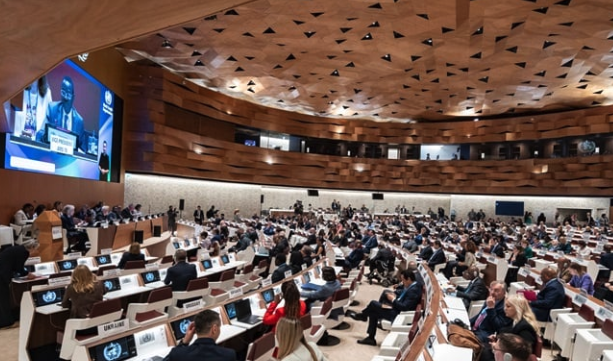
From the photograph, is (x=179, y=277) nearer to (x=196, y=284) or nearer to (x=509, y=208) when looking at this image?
(x=196, y=284)

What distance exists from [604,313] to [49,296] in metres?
6.80

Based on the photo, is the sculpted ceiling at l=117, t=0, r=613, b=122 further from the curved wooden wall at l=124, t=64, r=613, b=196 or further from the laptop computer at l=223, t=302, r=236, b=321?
the laptop computer at l=223, t=302, r=236, b=321

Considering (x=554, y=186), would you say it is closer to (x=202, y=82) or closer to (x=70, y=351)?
(x=202, y=82)

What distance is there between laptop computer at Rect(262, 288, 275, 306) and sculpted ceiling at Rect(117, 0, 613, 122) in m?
10.9

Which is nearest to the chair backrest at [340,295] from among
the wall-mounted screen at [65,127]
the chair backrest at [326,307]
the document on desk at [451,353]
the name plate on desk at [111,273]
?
the chair backrest at [326,307]

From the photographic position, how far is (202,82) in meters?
24.8

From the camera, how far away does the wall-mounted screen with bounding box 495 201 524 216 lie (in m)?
31.0

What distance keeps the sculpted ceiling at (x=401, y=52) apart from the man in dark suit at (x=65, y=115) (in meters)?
5.08

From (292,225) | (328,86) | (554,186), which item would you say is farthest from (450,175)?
(292,225)

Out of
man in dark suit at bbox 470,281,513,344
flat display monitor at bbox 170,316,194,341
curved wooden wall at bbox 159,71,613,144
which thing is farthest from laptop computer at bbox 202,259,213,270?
curved wooden wall at bbox 159,71,613,144

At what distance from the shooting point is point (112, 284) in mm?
6176

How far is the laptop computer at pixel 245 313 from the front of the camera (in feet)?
16.0

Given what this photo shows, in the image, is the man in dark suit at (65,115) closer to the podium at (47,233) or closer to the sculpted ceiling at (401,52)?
the podium at (47,233)

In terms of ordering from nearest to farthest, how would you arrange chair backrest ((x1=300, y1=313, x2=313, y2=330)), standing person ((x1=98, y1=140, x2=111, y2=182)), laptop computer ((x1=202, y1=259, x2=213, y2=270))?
chair backrest ((x1=300, y1=313, x2=313, y2=330))
laptop computer ((x1=202, y1=259, x2=213, y2=270))
standing person ((x1=98, y1=140, x2=111, y2=182))
